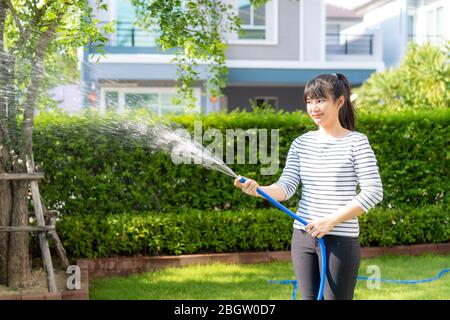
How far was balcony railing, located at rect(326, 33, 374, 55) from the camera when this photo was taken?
19.9 m

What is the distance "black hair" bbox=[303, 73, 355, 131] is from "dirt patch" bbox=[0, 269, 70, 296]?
3471 millimetres

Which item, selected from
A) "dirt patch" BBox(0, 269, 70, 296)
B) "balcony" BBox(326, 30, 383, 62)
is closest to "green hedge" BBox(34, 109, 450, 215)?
"dirt patch" BBox(0, 269, 70, 296)

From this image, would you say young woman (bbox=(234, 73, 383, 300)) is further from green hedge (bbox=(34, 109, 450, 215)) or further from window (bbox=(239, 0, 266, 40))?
window (bbox=(239, 0, 266, 40))

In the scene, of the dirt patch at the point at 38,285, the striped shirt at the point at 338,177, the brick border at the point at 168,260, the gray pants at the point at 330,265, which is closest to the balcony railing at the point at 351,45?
the brick border at the point at 168,260

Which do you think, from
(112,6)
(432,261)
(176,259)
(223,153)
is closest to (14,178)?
(176,259)

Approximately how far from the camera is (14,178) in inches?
237

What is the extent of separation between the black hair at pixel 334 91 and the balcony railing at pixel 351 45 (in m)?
16.5

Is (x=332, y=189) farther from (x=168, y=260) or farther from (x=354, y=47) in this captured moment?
(x=354, y=47)

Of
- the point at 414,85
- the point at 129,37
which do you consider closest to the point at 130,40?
the point at 129,37

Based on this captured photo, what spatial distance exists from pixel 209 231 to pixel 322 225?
4.48 metres

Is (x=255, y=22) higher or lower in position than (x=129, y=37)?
higher

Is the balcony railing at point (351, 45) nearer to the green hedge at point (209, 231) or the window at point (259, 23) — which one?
the window at point (259, 23)

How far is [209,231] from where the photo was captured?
25.0 feet

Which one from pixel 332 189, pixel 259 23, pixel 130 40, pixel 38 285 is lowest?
pixel 38 285
